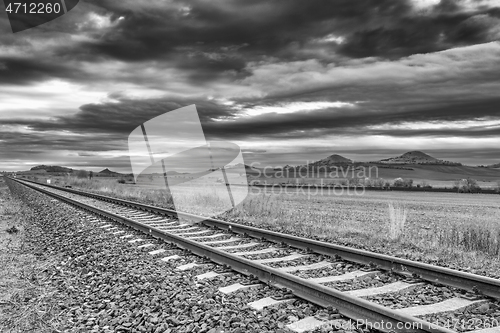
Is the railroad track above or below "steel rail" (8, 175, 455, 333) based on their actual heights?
below

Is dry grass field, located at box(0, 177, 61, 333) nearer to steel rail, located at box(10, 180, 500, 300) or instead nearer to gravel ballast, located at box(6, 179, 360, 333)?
gravel ballast, located at box(6, 179, 360, 333)

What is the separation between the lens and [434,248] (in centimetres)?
869

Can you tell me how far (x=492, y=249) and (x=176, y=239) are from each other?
23.6ft

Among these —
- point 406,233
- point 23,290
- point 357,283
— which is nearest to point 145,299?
point 23,290

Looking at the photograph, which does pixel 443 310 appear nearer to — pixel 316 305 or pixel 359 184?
pixel 316 305

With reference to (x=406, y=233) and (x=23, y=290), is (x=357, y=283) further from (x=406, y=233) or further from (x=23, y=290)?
(x=406, y=233)

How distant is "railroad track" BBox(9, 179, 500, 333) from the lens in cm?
444

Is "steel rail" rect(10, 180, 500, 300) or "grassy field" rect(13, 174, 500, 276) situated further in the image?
"grassy field" rect(13, 174, 500, 276)

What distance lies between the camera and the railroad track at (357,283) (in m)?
4.44

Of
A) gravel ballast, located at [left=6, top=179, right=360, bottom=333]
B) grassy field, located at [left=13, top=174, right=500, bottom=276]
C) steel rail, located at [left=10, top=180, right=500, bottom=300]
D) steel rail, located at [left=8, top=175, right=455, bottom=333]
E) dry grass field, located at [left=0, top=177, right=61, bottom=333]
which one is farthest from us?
grassy field, located at [left=13, top=174, right=500, bottom=276]

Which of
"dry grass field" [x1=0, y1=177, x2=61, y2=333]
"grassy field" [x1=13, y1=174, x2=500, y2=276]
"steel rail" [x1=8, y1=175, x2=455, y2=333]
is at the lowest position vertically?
"grassy field" [x1=13, y1=174, x2=500, y2=276]

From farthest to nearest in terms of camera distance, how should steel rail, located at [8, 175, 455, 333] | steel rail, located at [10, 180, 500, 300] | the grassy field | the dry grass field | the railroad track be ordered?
the grassy field
steel rail, located at [10, 180, 500, 300]
the dry grass field
the railroad track
steel rail, located at [8, 175, 455, 333]

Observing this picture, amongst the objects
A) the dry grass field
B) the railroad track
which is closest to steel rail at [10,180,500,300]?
the railroad track

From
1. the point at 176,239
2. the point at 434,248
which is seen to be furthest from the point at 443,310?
the point at 176,239
